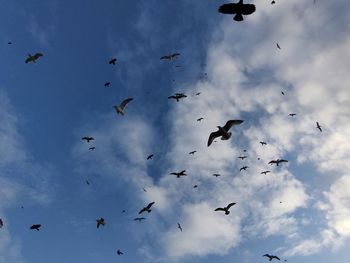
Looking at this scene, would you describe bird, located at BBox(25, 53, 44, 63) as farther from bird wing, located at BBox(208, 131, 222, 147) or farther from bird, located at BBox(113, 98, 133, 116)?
bird wing, located at BBox(208, 131, 222, 147)

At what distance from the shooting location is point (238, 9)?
17969 millimetres

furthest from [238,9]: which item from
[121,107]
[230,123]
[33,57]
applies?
[33,57]

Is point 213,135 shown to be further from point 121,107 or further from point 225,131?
point 121,107

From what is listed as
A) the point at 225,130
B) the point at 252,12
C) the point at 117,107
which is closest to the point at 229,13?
the point at 252,12

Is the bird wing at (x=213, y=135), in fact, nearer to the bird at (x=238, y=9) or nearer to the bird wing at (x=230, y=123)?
the bird wing at (x=230, y=123)

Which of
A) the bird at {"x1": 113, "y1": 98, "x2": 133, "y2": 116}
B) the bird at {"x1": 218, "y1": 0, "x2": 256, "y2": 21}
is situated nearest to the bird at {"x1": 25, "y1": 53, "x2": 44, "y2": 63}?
the bird at {"x1": 113, "y1": 98, "x2": 133, "y2": 116}

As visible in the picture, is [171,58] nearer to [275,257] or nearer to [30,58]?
[30,58]

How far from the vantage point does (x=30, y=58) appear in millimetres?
40625

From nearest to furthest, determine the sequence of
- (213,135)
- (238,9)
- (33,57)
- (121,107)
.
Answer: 1. (238,9)
2. (213,135)
3. (121,107)
4. (33,57)

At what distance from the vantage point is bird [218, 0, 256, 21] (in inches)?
702

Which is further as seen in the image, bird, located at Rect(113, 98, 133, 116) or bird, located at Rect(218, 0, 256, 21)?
bird, located at Rect(113, 98, 133, 116)

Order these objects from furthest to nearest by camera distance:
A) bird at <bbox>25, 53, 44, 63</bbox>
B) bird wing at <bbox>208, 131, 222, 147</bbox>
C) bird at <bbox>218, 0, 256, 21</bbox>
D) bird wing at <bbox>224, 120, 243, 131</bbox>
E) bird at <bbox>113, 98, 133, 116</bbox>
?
1. bird at <bbox>25, 53, 44, 63</bbox>
2. bird at <bbox>113, 98, 133, 116</bbox>
3. bird wing at <bbox>208, 131, 222, 147</bbox>
4. bird wing at <bbox>224, 120, 243, 131</bbox>
5. bird at <bbox>218, 0, 256, 21</bbox>

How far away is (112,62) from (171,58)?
5614 millimetres

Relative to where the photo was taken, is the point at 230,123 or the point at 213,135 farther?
the point at 213,135
